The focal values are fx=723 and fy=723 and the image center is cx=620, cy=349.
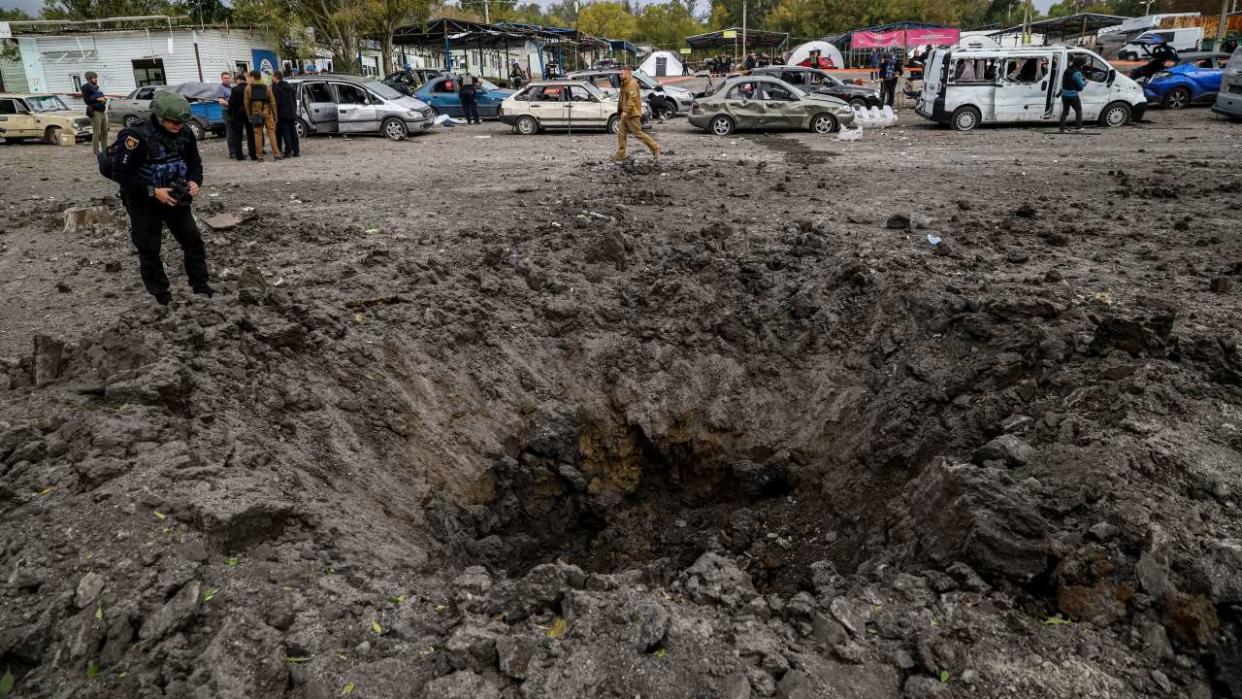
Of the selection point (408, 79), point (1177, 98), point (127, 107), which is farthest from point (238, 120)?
point (1177, 98)

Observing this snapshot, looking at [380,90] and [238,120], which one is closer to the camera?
[238,120]

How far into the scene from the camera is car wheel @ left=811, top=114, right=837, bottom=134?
55.2 feet

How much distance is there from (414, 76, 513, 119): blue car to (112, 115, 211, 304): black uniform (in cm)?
1709

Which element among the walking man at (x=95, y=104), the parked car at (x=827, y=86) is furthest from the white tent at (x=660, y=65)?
the walking man at (x=95, y=104)

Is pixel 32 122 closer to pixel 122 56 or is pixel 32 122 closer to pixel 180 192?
pixel 122 56

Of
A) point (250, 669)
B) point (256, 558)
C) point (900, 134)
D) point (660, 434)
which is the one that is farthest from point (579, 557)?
point (900, 134)

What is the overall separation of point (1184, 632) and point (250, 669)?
3.41 m

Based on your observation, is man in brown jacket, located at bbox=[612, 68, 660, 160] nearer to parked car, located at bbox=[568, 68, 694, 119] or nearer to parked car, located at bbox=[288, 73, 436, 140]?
parked car, located at bbox=[288, 73, 436, 140]

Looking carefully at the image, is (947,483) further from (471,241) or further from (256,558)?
(471,241)

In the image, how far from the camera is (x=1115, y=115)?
643 inches

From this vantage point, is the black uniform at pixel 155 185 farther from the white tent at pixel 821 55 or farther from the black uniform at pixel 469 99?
the white tent at pixel 821 55

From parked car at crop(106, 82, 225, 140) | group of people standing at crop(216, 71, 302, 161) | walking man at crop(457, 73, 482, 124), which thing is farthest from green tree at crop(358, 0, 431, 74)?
group of people standing at crop(216, 71, 302, 161)

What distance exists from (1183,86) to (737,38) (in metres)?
30.9

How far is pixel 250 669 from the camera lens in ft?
8.61
